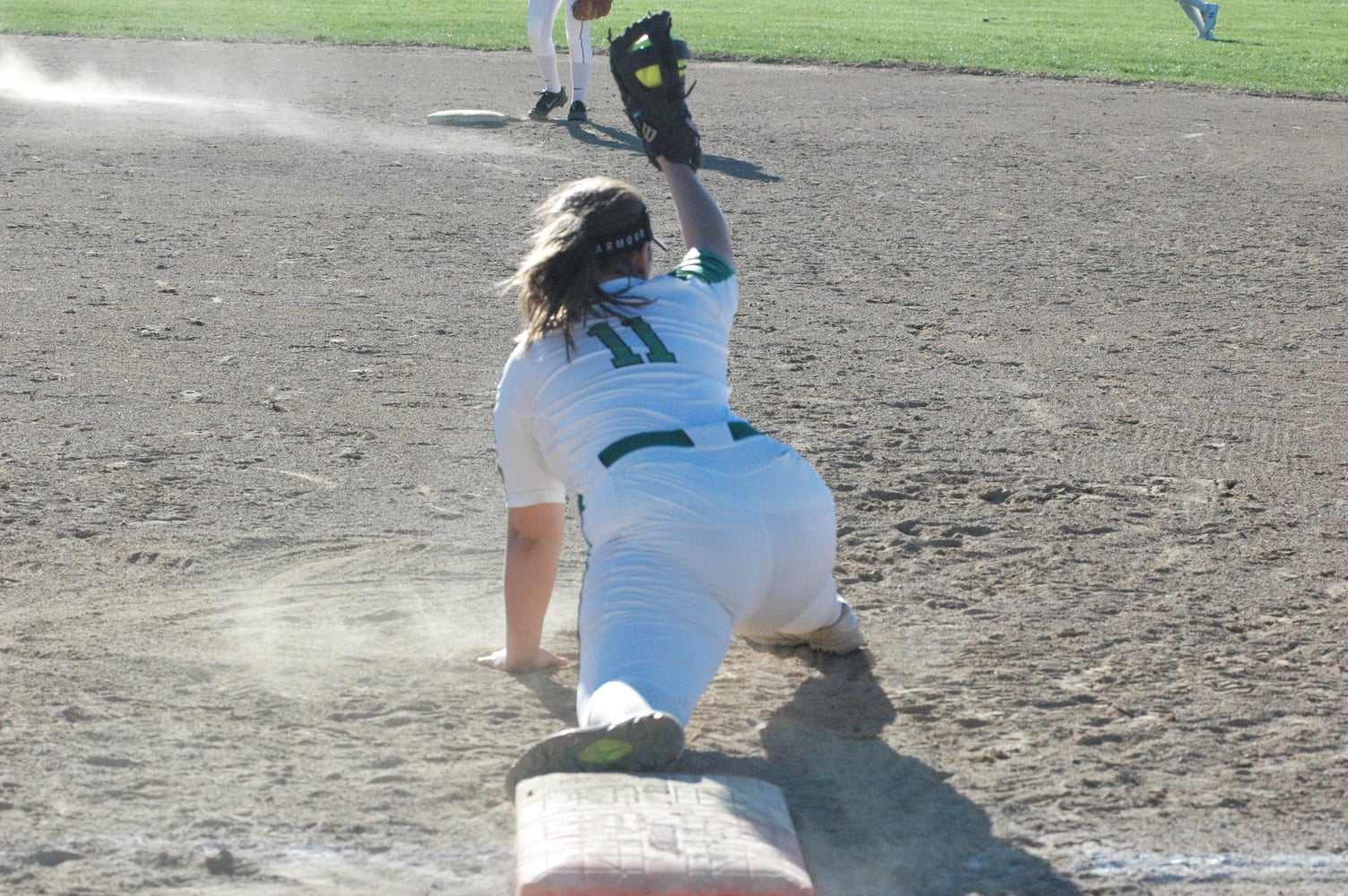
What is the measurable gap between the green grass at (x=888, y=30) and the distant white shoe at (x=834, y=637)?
12.5m

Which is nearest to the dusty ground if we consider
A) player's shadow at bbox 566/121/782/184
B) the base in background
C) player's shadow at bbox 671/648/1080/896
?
player's shadow at bbox 671/648/1080/896

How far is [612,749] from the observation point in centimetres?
264

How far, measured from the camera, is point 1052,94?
539 inches

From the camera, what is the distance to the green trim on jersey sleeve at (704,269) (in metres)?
3.34

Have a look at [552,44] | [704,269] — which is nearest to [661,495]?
[704,269]

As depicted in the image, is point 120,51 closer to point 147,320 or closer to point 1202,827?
point 147,320

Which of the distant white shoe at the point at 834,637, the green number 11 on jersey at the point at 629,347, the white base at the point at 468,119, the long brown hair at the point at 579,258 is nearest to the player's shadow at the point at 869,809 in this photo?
the distant white shoe at the point at 834,637

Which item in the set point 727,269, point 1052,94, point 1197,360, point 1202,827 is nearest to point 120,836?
point 727,269

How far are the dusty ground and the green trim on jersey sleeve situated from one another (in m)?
0.95

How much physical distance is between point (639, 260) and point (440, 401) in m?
2.34

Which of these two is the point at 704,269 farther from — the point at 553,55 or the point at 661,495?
the point at 553,55

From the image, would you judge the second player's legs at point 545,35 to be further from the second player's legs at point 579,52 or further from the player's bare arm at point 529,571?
the player's bare arm at point 529,571

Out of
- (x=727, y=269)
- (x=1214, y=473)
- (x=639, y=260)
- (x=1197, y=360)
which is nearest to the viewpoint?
(x=639, y=260)

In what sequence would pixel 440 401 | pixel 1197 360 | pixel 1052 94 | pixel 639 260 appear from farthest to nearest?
pixel 1052 94
pixel 1197 360
pixel 440 401
pixel 639 260
